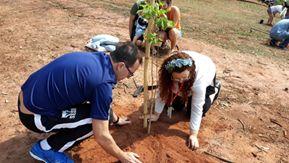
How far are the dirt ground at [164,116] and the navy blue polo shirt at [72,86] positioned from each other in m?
0.69

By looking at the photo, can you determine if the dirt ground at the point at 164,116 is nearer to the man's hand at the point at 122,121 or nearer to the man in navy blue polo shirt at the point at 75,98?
the man's hand at the point at 122,121

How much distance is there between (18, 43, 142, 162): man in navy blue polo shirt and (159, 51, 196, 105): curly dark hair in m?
0.61

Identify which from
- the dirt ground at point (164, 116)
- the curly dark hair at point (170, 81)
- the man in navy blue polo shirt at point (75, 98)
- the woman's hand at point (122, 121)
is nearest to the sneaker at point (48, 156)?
the man in navy blue polo shirt at point (75, 98)

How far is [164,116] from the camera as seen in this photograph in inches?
153

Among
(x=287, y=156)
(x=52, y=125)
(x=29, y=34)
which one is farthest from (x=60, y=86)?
(x=29, y=34)

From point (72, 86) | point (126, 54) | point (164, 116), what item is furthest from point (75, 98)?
point (164, 116)

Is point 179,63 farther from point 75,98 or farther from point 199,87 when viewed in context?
point 75,98

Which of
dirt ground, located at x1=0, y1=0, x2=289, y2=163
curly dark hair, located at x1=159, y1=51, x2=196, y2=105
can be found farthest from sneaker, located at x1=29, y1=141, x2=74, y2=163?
curly dark hair, located at x1=159, y1=51, x2=196, y2=105

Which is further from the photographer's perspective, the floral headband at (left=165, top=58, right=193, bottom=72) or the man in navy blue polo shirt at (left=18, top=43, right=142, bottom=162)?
the floral headband at (left=165, top=58, right=193, bottom=72)

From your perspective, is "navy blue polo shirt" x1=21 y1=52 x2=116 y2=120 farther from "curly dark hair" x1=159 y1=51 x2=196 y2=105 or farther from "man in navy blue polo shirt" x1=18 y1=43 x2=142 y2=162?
"curly dark hair" x1=159 y1=51 x2=196 y2=105

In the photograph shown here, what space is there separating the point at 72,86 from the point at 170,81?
1.06m

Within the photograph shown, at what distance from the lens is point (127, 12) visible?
8.29 m

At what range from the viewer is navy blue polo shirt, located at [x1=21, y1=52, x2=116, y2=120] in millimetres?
2525

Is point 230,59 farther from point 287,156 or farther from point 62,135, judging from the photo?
point 62,135
